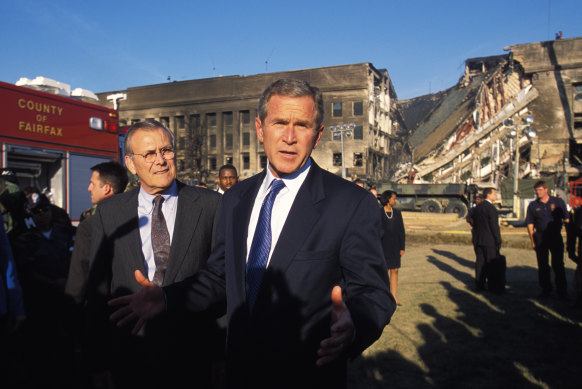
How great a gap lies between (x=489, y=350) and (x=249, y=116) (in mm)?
47819

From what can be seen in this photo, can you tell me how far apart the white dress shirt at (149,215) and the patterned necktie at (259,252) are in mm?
924

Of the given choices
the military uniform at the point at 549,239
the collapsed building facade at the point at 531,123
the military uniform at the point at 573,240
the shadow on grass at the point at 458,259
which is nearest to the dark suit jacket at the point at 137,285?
the military uniform at the point at 573,240

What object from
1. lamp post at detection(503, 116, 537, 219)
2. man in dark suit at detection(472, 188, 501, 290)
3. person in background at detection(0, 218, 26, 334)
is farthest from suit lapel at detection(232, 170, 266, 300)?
lamp post at detection(503, 116, 537, 219)

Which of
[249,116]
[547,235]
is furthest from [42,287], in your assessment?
[249,116]

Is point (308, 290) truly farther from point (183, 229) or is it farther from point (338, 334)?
point (183, 229)

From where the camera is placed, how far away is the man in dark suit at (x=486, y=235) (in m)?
8.46

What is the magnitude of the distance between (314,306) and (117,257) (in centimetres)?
143

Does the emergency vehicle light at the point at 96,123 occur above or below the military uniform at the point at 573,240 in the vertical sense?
above

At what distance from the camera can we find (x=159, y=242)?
8.42 ft

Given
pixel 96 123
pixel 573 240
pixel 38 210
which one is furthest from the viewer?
pixel 96 123

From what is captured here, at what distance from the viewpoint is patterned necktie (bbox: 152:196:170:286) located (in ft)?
8.22

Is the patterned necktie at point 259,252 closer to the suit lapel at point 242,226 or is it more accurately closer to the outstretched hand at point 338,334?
the suit lapel at point 242,226

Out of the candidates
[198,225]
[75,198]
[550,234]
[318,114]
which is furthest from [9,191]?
[550,234]

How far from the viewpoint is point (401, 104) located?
72188mm
